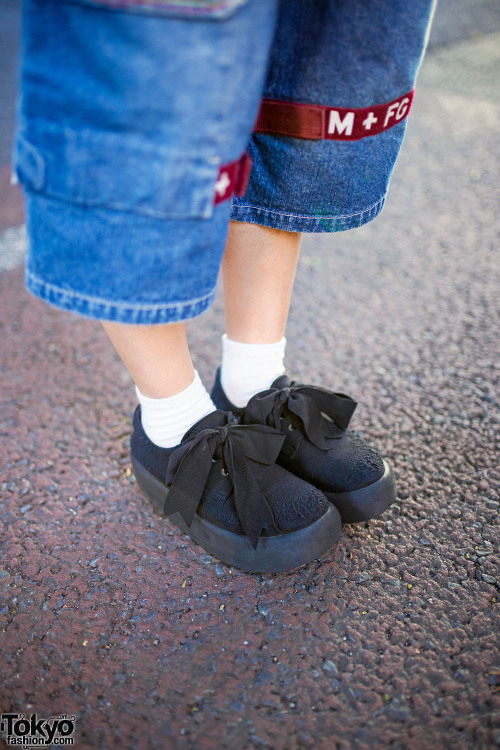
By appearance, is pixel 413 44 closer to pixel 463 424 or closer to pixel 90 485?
pixel 463 424

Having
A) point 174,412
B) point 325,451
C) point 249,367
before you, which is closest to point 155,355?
point 174,412

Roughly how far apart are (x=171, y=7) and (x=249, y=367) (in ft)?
2.00

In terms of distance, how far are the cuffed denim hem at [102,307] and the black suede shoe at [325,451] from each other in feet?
1.05

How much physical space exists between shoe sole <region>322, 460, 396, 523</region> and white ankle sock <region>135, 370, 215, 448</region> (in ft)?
0.87

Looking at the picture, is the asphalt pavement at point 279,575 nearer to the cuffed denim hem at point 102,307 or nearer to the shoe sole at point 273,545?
the shoe sole at point 273,545

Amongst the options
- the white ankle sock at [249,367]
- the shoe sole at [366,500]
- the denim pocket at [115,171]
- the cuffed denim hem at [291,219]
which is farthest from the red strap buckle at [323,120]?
the shoe sole at [366,500]

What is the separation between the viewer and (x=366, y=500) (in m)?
1.01

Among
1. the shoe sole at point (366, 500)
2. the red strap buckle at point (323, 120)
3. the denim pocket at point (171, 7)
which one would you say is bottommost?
the shoe sole at point (366, 500)

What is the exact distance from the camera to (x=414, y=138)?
2.61m

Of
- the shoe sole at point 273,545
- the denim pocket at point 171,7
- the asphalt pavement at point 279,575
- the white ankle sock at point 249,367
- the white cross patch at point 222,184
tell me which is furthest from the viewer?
the white ankle sock at point 249,367

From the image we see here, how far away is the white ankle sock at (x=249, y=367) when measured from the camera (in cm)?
107

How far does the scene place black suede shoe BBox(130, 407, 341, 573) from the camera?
95 centimetres

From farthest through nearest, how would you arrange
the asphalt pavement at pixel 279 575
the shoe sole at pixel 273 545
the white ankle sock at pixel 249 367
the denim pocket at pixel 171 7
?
1. the white ankle sock at pixel 249 367
2. the shoe sole at pixel 273 545
3. the asphalt pavement at pixel 279 575
4. the denim pocket at pixel 171 7

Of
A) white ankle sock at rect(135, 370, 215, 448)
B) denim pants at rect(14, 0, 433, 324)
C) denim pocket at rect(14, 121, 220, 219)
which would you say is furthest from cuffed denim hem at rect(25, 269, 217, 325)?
white ankle sock at rect(135, 370, 215, 448)
